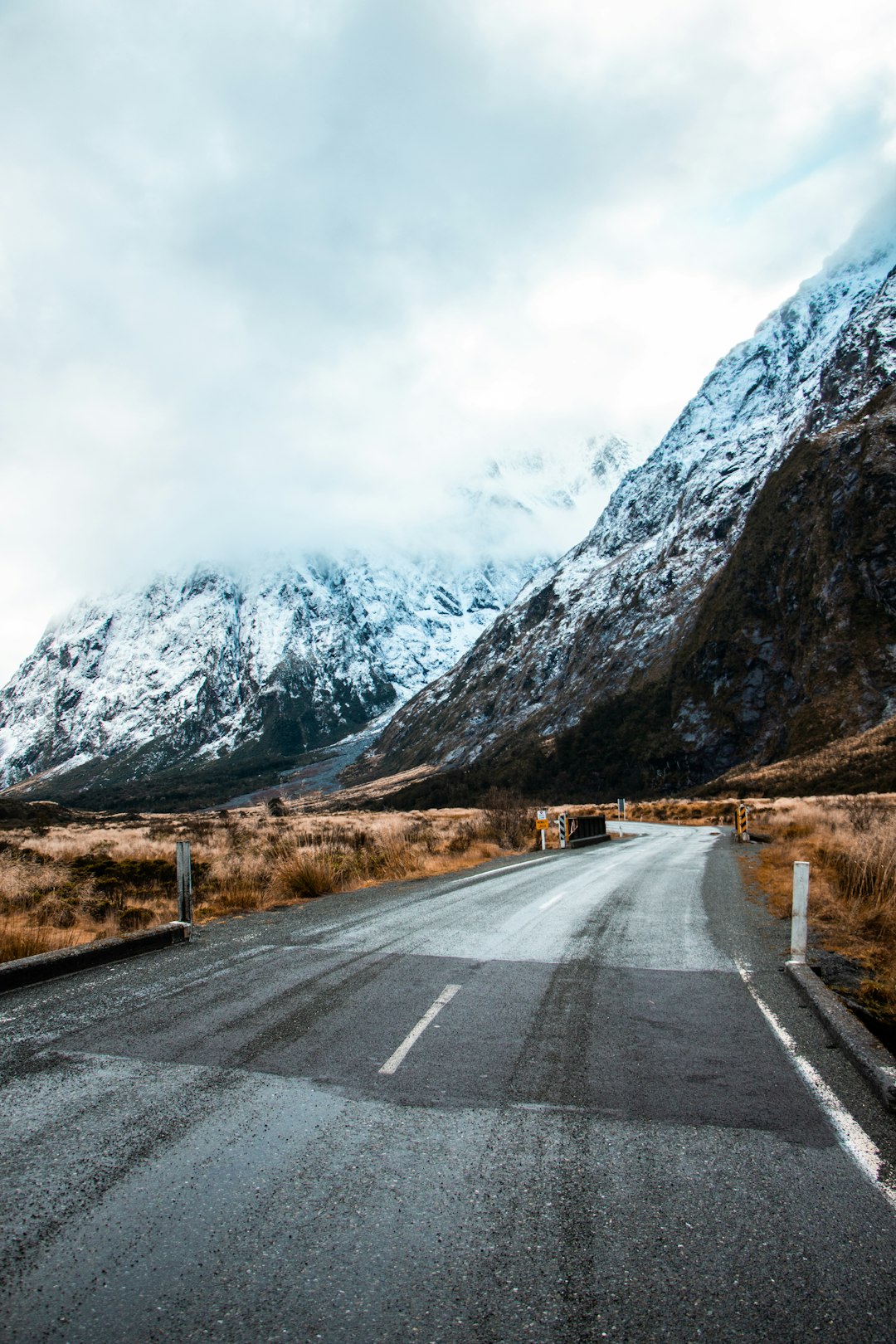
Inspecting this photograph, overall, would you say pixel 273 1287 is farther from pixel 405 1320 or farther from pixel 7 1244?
pixel 7 1244

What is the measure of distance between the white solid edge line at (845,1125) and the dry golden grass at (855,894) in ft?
4.28

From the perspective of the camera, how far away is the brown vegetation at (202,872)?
11.0m

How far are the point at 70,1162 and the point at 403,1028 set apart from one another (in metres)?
2.61

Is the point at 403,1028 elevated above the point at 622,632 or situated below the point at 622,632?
below

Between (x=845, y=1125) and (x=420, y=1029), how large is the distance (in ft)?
9.64

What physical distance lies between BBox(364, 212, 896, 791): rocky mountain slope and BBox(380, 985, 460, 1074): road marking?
82.6 meters

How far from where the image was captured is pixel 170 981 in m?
7.25

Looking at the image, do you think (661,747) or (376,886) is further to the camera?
(661,747)

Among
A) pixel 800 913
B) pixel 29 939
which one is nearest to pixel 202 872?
pixel 29 939

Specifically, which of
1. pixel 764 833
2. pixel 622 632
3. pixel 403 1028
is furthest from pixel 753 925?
pixel 622 632

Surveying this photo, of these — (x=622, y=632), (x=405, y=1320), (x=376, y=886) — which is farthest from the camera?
(x=622, y=632)

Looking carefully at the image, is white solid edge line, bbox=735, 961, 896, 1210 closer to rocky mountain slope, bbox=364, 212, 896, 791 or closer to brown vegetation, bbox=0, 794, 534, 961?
brown vegetation, bbox=0, 794, 534, 961

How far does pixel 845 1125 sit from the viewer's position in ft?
14.0

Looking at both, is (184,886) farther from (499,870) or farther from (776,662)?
(776,662)
